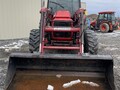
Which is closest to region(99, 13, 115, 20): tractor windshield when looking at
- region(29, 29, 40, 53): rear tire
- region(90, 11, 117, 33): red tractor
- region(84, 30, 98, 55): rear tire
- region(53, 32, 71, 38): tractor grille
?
region(90, 11, 117, 33): red tractor

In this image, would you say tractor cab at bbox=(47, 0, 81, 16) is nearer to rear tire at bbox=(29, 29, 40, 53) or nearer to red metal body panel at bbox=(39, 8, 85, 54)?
red metal body panel at bbox=(39, 8, 85, 54)

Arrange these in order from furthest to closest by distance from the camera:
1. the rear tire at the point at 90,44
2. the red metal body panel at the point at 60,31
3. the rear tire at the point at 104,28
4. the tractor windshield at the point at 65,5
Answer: the rear tire at the point at 104,28
the tractor windshield at the point at 65,5
the rear tire at the point at 90,44
the red metal body panel at the point at 60,31

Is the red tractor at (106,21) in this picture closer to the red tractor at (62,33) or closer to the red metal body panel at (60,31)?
the red tractor at (62,33)

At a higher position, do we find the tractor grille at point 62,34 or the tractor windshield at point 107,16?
the tractor windshield at point 107,16

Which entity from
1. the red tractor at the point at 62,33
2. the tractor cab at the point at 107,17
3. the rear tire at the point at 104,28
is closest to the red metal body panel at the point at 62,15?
the red tractor at the point at 62,33

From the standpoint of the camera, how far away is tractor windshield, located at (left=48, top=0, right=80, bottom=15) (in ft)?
23.9

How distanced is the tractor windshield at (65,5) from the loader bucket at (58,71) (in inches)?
92.4

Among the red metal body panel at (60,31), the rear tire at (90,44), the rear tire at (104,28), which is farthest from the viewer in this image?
the rear tire at (104,28)

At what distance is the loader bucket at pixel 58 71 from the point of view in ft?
16.7

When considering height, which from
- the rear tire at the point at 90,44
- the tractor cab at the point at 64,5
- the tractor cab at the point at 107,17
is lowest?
the rear tire at the point at 90,44

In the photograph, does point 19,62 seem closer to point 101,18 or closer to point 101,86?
point 101,86

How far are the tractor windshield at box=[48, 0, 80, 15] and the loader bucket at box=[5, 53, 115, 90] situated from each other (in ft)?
7.70

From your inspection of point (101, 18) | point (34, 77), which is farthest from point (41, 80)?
point (101, 18)

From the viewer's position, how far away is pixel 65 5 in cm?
730
